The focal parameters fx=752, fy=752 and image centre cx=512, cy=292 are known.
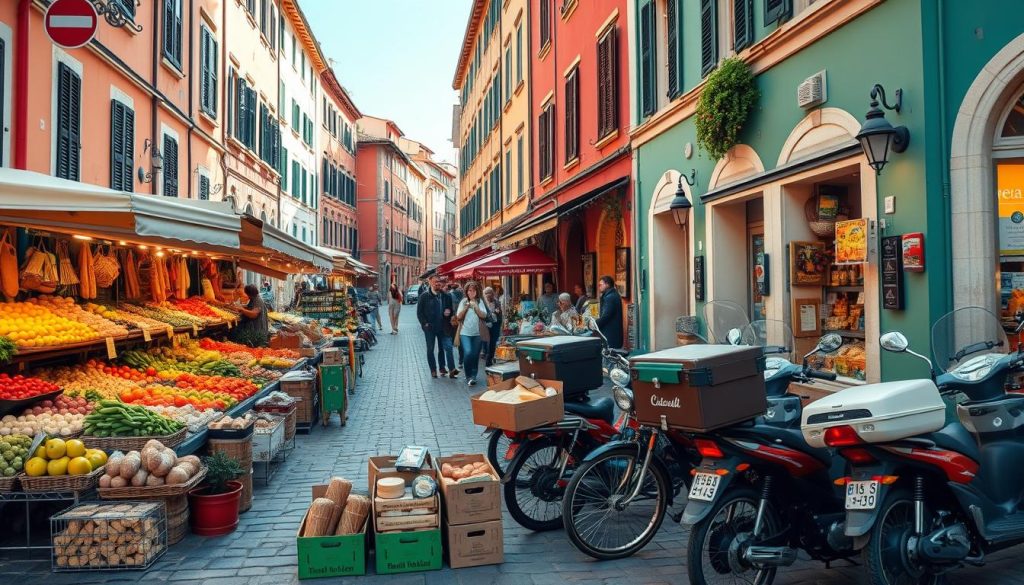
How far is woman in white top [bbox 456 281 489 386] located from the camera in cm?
1326

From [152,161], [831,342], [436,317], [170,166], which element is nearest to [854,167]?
[831,342]

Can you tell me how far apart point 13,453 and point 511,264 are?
1302 cm

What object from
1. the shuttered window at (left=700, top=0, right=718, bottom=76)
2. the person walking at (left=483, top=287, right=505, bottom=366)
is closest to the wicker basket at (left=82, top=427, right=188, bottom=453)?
the shuttered window at (left=700, top=0, right=718, bottom=76)

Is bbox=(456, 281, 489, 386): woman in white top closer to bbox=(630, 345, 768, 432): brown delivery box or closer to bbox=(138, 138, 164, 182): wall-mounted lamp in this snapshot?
bbox=(138, 138, 164, 182): wall-mounted lamp

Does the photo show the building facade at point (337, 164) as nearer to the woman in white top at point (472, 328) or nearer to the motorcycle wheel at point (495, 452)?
the woman in white top at point (472, 328)

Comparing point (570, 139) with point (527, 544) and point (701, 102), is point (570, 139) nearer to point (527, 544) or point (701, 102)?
point (701, 102)

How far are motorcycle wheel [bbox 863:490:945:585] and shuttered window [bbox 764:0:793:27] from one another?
6.61 metres

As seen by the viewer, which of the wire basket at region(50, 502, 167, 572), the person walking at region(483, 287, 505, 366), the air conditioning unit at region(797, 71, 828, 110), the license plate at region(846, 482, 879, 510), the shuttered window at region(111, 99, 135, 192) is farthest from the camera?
the person walking at region(483, 287, 505, 366)

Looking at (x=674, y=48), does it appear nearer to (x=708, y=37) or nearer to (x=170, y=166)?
(x=708, y=37)

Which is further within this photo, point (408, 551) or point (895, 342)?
point (408, 551)

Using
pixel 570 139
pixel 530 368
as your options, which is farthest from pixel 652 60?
pixel 530 368

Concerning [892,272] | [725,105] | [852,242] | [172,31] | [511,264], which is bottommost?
[892,272]

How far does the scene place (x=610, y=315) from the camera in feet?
37.4

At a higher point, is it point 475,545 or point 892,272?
point 892,272
